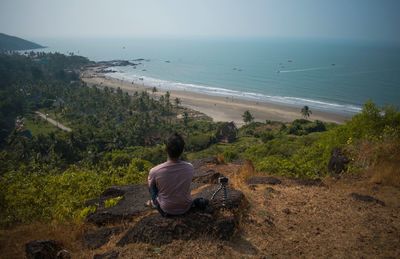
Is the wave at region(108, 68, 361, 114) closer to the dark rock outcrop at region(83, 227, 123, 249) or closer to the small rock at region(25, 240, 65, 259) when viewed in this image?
the dark rock outcrop at region(83, 227, 123, 249)

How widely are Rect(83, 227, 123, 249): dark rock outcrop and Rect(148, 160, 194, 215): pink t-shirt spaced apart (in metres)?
1.32

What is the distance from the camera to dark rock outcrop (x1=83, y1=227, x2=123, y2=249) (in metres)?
6.21

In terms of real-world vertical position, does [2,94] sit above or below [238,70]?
below

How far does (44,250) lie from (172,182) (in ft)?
7.73

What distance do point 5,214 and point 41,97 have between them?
99.0 m

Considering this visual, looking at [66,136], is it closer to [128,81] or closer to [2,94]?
[2,94]

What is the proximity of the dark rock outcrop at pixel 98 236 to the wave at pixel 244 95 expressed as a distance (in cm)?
6838

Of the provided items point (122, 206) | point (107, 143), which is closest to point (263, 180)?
point (122, 206)

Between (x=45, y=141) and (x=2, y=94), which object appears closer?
(x=45, y=141)

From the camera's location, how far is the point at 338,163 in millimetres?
10797

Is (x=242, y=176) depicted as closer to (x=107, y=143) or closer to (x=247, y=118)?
(x=107, y=143)

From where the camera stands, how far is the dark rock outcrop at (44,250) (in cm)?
560

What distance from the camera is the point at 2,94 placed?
288 ft

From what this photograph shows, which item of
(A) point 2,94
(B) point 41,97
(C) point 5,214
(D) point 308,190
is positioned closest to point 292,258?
(D) point 308,190
